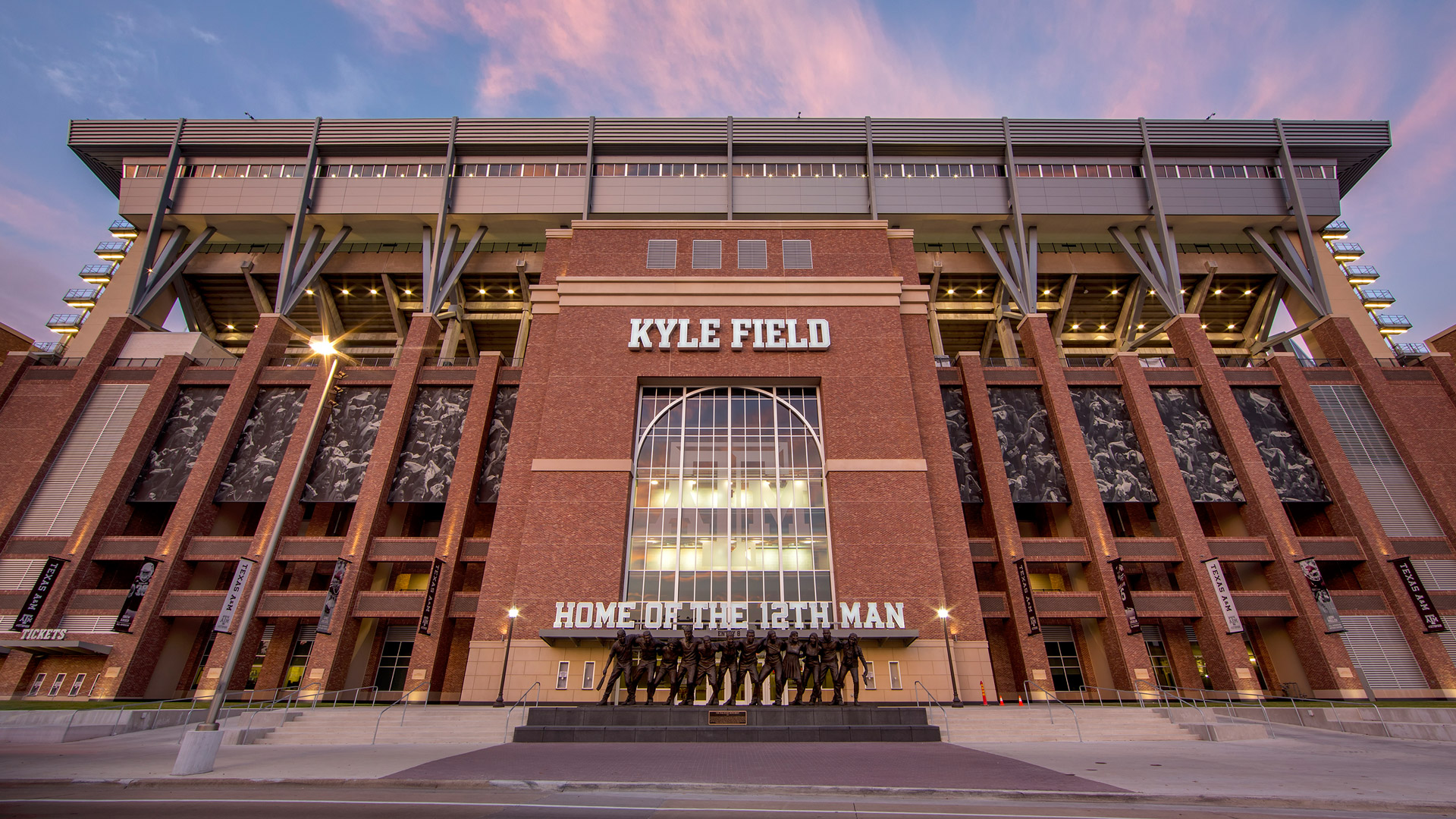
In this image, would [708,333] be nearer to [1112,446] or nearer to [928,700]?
[928,700]

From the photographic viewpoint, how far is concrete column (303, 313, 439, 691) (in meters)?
32.2

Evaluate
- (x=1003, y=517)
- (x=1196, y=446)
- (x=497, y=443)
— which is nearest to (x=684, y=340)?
(x=497, y=443)

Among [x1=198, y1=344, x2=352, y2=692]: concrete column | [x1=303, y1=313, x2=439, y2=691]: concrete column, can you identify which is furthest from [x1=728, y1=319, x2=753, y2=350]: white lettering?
[x1=303, y1=313, x2=439, y2=691]: concrete column

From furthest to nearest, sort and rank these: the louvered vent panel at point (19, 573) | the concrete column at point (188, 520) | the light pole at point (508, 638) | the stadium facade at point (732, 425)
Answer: the louvered vent panel at point (19, 573) → the concrete column at point (188, 520) → the stadium facade at point (732, 425) → the light pole at point (508, 638)

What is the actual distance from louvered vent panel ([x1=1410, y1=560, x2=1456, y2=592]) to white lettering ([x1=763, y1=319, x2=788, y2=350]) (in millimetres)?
35208

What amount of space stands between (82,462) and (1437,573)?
75.9 meters

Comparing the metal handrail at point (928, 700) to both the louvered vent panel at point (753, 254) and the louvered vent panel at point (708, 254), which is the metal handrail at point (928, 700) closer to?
the louvered vent panel at point (753, 254)

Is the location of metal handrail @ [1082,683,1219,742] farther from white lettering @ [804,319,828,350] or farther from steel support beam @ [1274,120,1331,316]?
steel support beam @ [1274,120,1331,316]

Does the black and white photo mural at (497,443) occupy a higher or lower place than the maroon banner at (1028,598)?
higher

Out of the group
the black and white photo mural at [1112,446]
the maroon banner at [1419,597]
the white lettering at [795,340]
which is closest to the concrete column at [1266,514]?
the maroon banner at [1419,597]

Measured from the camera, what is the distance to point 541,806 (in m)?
8.99

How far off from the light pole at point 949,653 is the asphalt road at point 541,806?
16.9m

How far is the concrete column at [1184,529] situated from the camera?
32.3 metres

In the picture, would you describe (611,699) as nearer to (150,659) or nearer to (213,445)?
(150,659)
